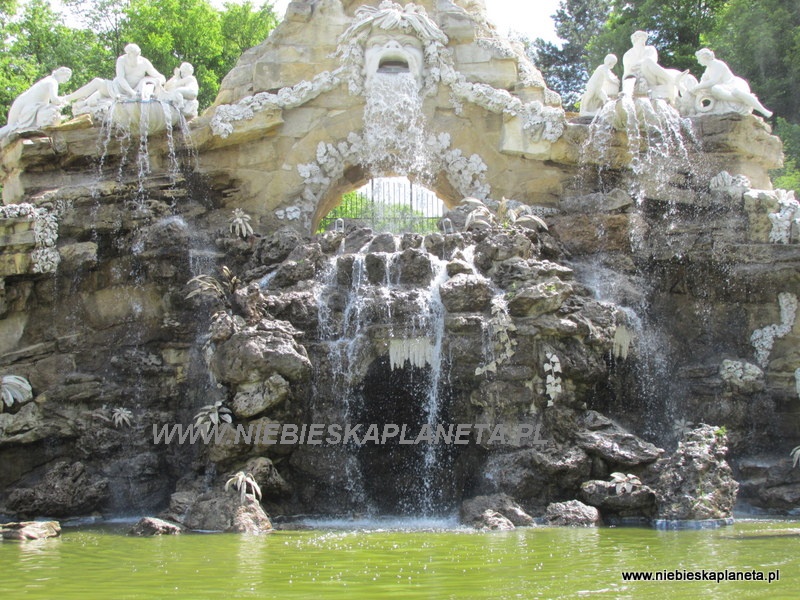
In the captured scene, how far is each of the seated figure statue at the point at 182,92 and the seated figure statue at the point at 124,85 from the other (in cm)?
17

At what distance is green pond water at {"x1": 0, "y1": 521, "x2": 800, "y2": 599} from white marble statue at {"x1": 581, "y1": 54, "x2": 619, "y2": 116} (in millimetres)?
8622

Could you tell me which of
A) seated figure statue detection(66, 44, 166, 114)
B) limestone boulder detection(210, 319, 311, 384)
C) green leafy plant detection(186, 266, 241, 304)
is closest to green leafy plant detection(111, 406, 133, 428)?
green leafy plant detection(186, 266, 241, 304)

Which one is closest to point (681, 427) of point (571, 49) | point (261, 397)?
point (261, 397)

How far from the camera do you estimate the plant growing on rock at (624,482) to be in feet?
36.9

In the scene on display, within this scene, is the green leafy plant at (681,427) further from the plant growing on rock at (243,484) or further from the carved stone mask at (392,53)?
the carved stone mask at (392,53)

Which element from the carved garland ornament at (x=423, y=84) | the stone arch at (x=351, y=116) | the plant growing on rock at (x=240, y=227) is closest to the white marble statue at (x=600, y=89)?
the stone arch at (x=351, y=116)

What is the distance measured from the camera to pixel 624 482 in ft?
37.1

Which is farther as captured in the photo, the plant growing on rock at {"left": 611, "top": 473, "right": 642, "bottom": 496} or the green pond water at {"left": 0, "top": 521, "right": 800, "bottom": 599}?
the plant growing on rock at {"left": 611, "top": 473, "right": 642, "bottom": 496}

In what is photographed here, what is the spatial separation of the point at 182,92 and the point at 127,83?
850 mm

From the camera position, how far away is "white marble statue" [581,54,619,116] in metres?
17.2

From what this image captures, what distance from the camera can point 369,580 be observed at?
7.29m

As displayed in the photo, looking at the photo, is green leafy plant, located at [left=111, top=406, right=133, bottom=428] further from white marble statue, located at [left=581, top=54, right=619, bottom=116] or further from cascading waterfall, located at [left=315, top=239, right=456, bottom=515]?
white marble statue, located at [left=581, top=54, right=619, bottom=116]

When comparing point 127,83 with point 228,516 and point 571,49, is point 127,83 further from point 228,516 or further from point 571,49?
point 571,49

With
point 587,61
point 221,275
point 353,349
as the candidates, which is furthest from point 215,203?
point 587,61
